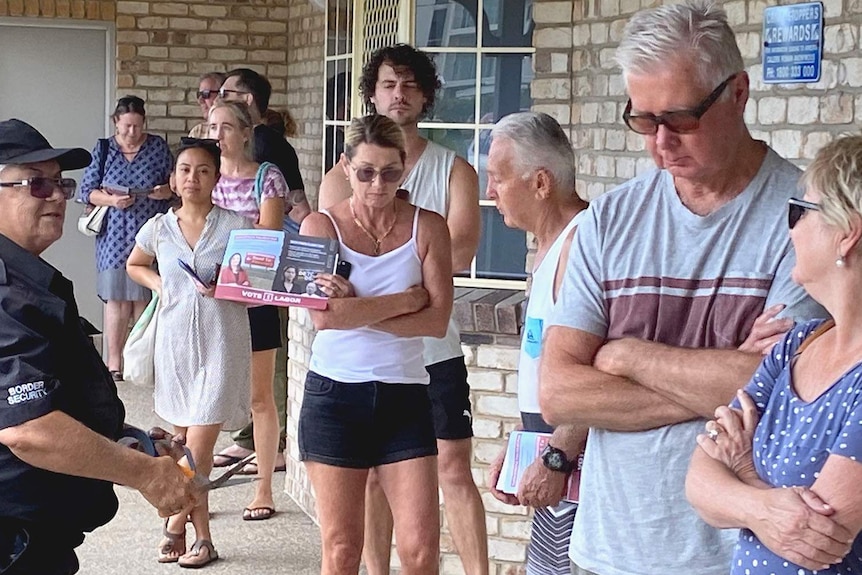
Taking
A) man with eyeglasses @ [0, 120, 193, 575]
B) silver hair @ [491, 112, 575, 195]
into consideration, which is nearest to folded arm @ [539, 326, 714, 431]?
silver hair @ [491, 112, 575, 195]

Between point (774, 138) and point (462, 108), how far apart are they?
192 centimetres

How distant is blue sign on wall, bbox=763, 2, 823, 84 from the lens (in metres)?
3.70

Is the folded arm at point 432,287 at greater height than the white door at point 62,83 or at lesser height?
lesser

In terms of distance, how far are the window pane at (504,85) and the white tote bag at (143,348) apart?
1.63 metres

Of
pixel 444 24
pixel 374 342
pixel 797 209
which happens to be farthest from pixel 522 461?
pixel 444 24

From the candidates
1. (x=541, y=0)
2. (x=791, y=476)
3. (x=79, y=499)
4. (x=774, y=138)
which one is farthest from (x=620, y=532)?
(x=541, y=0)

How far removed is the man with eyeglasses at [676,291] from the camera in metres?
2.14

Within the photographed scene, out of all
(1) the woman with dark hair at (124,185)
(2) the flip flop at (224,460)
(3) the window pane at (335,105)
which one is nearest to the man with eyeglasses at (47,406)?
(2) the flip flop at (224,460)

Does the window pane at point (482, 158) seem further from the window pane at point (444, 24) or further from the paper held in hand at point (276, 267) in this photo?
the paper held in hand at point (276, 267)

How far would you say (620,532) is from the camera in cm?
223

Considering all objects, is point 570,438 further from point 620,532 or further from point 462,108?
point 462,108

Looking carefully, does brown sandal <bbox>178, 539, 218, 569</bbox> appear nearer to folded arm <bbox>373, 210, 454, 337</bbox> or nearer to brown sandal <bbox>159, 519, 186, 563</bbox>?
brown sandal <bbox>159, 519, 186, 563</bbox>

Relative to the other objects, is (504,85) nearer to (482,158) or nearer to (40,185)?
(482,158)

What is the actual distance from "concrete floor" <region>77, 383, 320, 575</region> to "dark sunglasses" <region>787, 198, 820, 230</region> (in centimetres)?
310
